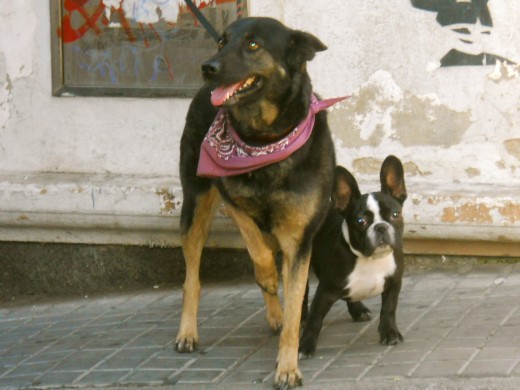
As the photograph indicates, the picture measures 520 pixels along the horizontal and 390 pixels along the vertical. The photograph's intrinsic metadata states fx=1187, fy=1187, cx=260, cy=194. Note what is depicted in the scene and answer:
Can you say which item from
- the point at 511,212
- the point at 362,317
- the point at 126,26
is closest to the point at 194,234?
the point at 362,317

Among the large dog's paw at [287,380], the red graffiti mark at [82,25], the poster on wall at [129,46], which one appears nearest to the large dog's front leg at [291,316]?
the large dog's paw at [287,380]

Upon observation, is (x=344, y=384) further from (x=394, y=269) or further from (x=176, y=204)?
(x=176, y=204)

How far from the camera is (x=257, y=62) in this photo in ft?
17.0

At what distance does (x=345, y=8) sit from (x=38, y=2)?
192 cm

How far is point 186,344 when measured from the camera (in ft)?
19.5

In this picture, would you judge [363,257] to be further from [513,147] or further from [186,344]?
[513,147]

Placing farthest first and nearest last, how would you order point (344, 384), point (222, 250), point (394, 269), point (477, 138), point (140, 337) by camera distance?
1. point (222, 250)
2. point (477, 138)
3. point (140, 337)
4. point (394, 269)
5. point (344, 384)

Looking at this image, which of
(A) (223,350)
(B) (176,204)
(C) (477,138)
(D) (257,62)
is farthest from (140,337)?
(C) (477,138)

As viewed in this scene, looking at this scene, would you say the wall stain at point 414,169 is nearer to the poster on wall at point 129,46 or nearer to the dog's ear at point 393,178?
the dog's ear at point 393,178

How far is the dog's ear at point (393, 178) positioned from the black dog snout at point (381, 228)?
12.1 inches

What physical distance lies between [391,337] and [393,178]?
0.77 meters

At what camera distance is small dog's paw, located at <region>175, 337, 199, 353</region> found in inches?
233

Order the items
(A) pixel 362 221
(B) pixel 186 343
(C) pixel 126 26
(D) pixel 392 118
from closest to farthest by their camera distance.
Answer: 1. (A) pixel 362 221
2. (B) pixel 186 343
3. (D) pixel 392 118
4. (C) pixel 126 26

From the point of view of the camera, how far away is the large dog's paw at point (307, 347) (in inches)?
221
